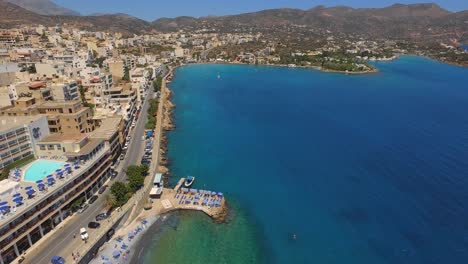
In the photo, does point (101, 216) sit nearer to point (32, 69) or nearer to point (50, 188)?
point (50, 188)

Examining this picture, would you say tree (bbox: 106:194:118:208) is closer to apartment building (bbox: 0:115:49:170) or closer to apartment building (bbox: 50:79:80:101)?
apartment building (bbox: 0:115:49:170)

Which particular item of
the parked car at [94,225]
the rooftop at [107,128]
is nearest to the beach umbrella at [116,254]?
the parked car at [94,225]

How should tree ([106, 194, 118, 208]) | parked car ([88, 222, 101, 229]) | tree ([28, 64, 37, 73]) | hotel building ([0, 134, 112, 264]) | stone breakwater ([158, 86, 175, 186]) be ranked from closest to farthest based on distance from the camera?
1. hotel building ([0, 134, 112, 264])
2. parked car ([88, 222, 101, 229])
3. tree ([106, 194, 118, 208])
4. stone breakwater ([158, 86, 175, 186])
5. tree ([28, 64, 37, 73])

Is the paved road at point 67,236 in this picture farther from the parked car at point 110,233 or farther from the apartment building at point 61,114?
the apartment building at point 61,114

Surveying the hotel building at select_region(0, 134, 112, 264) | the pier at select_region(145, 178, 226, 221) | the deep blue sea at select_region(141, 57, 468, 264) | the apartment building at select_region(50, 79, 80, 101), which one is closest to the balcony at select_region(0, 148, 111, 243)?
the hotel building at select_region(0, 134, 112, 264)

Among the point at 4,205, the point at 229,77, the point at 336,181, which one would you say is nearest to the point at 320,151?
the point at 336,181

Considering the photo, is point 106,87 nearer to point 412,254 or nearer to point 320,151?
point 320,151

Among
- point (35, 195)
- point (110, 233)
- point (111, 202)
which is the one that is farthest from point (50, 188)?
point (110, 233)
